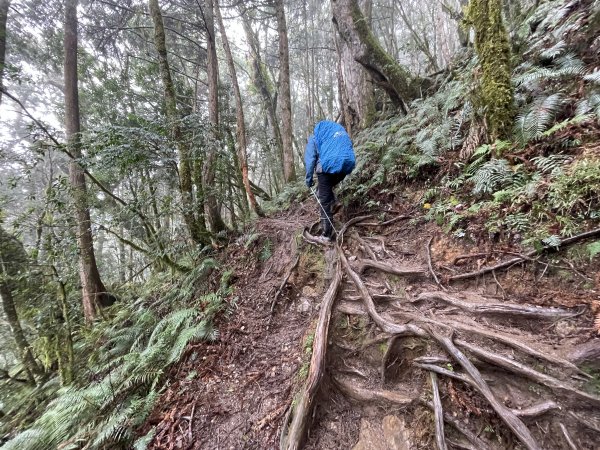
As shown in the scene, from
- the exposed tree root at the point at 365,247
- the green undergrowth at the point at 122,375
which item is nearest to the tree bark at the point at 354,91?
the exposed tree root at the point at 365,247

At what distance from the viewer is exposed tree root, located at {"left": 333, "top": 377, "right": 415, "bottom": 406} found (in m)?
2.58

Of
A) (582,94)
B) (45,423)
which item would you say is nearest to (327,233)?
(582,94)

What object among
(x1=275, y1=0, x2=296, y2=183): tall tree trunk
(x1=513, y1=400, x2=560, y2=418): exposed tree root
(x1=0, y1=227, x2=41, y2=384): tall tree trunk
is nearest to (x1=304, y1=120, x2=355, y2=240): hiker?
(x1=513, y1=400, x2=560, y2=418): exposed tree root

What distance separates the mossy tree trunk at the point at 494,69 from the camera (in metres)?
3.56

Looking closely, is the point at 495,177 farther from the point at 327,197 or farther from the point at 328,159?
the point at 327,197

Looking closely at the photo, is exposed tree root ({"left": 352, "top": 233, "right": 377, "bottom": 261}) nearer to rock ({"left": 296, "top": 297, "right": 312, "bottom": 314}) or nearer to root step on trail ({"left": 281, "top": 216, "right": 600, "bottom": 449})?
root step on trail ({"left": 281, "top": 216, "right": 600, "bottom": 449})

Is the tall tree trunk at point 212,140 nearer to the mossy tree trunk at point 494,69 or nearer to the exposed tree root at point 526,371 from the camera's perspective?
the mossy tree trunk at point 494,69

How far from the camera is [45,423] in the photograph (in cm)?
349

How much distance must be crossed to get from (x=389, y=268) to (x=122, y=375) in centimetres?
406

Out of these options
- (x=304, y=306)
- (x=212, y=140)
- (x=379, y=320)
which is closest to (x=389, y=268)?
(x=379, y=320)

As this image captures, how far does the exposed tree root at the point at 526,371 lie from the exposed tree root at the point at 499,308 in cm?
43

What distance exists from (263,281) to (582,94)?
5177 millimetres

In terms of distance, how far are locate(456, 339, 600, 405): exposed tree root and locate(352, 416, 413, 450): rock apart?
3.03 ft

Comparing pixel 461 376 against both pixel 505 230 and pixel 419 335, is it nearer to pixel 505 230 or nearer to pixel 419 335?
pixel 419 335
